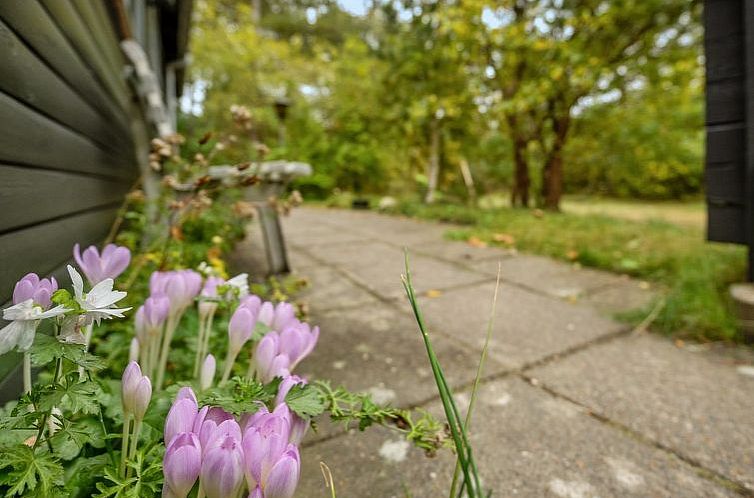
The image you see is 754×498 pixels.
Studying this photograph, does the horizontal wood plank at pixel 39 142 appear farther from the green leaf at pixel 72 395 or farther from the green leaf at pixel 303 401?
the green leaf at pixel 303 401

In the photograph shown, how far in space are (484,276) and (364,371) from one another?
5.41 feet

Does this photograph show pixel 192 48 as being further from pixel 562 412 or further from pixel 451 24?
pixel 562 412

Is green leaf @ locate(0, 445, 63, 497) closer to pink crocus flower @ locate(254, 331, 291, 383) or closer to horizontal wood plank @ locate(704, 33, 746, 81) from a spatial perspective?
pink crocus flower @ locate(254, 331, 291, 383)

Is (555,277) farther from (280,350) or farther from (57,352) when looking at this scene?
(57,352)

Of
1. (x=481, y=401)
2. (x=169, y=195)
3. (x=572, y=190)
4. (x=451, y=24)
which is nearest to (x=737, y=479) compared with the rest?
(x=481, y=401)

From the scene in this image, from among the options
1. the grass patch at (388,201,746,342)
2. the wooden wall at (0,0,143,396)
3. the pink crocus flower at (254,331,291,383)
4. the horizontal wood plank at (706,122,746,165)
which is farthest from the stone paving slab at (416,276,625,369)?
the wooden wall at (0,0,143,396)

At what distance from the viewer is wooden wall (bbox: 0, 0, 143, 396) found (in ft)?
2.88

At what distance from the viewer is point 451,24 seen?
216 inches

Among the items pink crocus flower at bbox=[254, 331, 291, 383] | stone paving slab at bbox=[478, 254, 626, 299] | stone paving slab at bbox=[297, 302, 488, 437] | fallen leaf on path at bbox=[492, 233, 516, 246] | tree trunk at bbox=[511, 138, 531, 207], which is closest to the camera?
pink crocus flower at bbox=[254, 331, 291, 383]

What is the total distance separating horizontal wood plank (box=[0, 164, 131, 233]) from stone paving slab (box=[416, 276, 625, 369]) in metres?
1.42

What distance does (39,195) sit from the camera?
3.48 ft

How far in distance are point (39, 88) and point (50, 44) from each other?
0.20 metres

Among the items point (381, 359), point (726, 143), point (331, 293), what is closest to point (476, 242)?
point (331, 293)

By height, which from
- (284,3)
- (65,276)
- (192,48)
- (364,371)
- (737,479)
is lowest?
(737,479)
